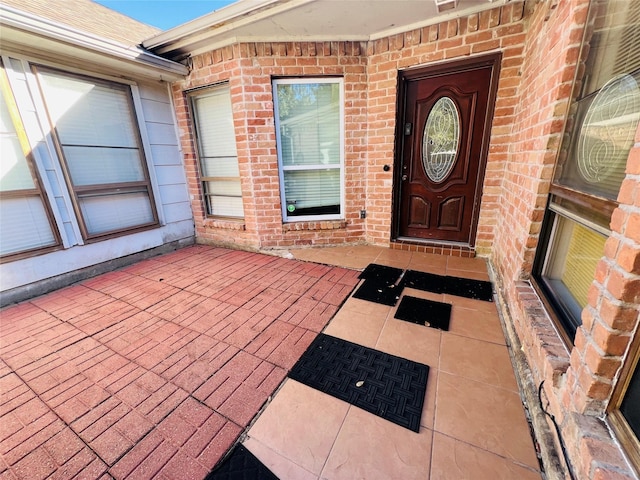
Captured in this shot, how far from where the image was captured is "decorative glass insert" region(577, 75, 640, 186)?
3.40 feet

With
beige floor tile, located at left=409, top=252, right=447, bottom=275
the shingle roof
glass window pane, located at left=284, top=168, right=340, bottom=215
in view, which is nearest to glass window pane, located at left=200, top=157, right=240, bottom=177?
glass window pane, located at left=284, top=168, right=340, bottom=215

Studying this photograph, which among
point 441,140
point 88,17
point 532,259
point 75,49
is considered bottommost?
point 532,259

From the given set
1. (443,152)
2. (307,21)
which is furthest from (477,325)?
(307,21)

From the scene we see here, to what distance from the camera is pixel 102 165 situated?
314 centimetres

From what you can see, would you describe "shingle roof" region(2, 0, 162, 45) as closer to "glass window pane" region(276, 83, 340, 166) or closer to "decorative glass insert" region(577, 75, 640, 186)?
"glass window pane" region(276, 83, 340, 166)

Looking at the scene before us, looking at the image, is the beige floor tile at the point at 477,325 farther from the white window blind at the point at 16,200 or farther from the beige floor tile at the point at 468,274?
the white window blind at the point at 16,200

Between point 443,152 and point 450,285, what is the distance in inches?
61.7

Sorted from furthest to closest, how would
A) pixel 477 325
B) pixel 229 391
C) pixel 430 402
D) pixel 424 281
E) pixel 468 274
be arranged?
pixel 468 274 < pixel 424 281 < pixel 477 325 < pixel 229 391 < pixel 430 402

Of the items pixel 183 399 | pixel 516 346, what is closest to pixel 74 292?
pixel 183 399

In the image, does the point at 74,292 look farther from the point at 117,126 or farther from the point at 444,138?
the point at 444,138

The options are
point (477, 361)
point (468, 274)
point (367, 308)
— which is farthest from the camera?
point (468, 274)

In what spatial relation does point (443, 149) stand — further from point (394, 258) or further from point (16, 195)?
point (16, 195)

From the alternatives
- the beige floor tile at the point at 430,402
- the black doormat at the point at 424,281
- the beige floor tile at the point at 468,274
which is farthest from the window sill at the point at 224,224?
the beige floor tile at the point at 430,402

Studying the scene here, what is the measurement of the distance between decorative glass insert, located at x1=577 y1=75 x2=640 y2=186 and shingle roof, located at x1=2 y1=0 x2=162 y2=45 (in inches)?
159
